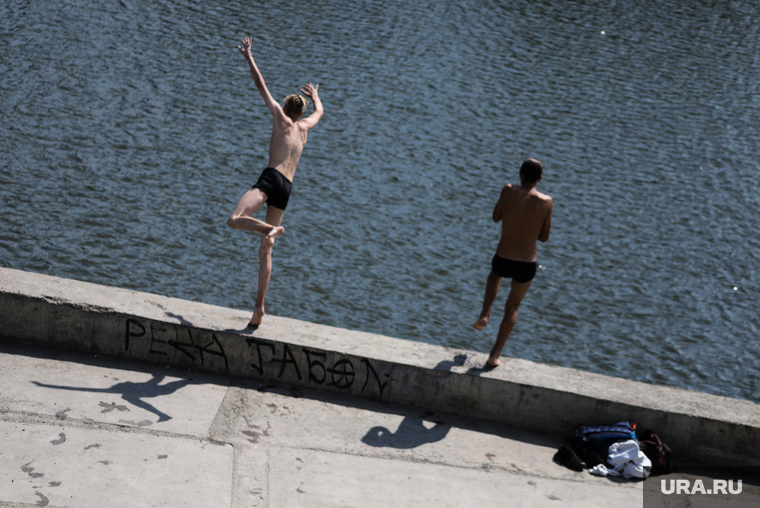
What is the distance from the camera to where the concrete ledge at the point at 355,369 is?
5664 millimetres

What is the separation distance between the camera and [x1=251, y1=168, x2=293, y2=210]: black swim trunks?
6.09m

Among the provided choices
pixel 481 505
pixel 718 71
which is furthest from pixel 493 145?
pixel 481 505

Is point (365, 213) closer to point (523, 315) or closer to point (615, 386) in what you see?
point (523, 315)

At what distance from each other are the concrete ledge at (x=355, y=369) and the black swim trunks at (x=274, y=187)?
3.28 ft

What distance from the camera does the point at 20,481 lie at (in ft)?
13.4

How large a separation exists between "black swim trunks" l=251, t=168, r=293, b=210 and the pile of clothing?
9.41ft

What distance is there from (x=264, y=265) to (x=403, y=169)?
27.0ft

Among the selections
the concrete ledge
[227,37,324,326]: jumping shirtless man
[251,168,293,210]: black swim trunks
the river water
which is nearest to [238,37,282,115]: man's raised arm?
[227,37,324,326]: jumping shirtless man

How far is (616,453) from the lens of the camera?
5.36 meters

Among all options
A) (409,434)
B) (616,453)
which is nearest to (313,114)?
(409,434)

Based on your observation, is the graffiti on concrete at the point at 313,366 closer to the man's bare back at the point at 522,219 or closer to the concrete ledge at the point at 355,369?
the concrete ledge at the point at 355,369

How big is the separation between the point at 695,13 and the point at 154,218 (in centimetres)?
2273

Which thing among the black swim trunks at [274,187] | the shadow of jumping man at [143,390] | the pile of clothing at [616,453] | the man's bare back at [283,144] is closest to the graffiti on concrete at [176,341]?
the shadow of jumping man at [143,390]

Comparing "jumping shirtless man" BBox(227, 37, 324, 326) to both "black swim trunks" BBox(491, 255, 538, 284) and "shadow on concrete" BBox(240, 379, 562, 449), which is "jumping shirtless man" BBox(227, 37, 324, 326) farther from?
A: "black swim trunks" BBox(491, 255, 538, 284)
